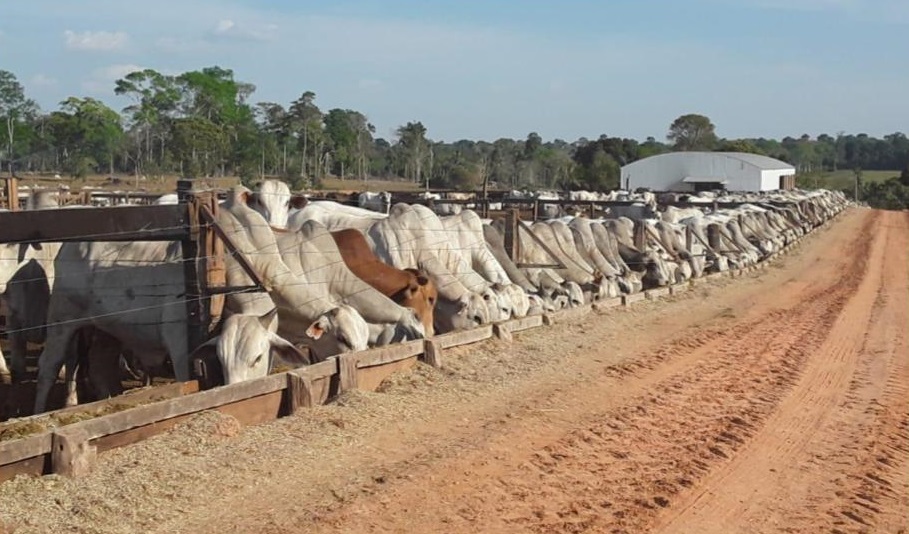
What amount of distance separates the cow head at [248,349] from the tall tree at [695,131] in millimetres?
119306

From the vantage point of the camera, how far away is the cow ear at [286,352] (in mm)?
8812

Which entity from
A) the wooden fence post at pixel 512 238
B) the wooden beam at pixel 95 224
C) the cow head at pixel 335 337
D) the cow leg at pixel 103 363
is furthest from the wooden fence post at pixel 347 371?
the wooden fence post at pixel 512 238

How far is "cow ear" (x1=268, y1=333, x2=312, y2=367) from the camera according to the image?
8812mm

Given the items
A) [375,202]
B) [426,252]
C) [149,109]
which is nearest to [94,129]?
[149,109]

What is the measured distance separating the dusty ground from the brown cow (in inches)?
32.2

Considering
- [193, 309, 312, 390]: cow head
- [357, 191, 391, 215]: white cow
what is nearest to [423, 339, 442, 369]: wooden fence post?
[193, 309, 312, 390]: cow head

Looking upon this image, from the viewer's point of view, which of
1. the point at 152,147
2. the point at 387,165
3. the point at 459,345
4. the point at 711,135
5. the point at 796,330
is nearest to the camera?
the point at 459,345

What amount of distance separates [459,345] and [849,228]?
139ft

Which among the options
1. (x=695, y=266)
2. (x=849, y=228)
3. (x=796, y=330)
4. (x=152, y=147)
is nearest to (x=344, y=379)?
(x=796, y=330)

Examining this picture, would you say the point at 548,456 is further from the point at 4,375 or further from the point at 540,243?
the point at 540,243

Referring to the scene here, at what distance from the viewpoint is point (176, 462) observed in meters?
7.02

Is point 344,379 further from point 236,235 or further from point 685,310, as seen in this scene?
point 685,310

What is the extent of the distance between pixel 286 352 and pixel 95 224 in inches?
75.0

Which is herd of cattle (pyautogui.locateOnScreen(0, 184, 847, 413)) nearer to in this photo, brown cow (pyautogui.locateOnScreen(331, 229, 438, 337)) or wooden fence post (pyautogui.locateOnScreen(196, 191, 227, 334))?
brown cow (pyautogui.locateOnScreen(331, 229, 438, 337))
